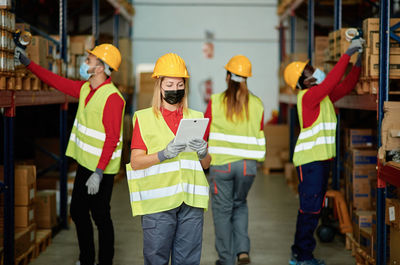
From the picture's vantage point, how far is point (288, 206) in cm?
854

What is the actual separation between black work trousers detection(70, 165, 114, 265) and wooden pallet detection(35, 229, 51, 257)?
47.2 inches

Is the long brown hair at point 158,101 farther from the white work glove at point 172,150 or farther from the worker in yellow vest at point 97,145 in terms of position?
the worker in yellow vest at point 97,145

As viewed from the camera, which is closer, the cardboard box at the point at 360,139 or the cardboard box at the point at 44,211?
the cardboard box at the point at 44,211

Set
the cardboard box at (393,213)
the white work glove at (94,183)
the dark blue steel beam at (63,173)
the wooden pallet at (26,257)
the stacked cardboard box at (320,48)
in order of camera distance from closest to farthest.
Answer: the cardboard box at (393,213), the white work glove at (94,183), the wooden pallet at (26,257), the dark blue steel beam at (63,173), the stacked cardboard box at (320,48)

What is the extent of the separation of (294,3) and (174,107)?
8.98 meters

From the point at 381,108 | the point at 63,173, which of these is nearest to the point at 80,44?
the point at 63,173

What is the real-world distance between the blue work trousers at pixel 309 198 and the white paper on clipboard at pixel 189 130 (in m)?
2.18

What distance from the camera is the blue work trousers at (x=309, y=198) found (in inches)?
200

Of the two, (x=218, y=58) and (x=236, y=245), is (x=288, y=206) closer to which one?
(x=236, y=245)

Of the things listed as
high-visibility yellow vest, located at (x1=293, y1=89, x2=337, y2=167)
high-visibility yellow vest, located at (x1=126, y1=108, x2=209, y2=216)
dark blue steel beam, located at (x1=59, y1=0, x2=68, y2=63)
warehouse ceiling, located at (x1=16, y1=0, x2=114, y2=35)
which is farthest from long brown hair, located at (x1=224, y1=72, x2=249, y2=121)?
warehouse ceiling, located at (x1=16, y1=0, x2=114, y2=35)

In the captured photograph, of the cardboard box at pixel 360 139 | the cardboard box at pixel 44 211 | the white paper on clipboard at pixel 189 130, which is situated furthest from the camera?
the cardboard box at pixel 360 139

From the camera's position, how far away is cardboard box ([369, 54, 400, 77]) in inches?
194

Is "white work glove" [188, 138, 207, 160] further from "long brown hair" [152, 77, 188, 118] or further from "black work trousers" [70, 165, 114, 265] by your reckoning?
"black work trousers" [70, 165, 114, 265]

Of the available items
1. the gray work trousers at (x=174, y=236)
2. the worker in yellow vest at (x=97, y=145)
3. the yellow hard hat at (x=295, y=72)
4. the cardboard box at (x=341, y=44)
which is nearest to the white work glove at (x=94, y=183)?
the worker in yellow vest at (x=97, y=145)
